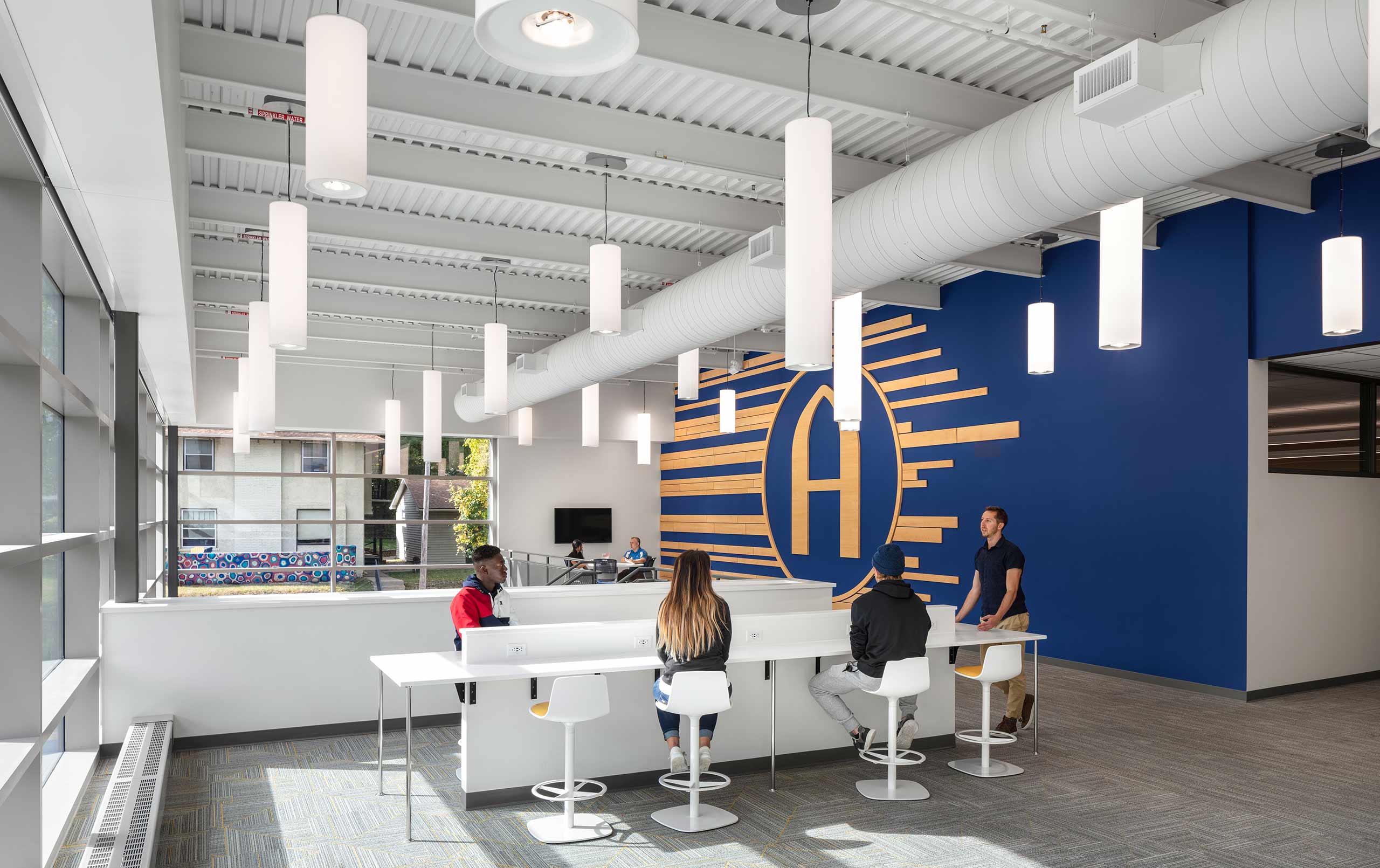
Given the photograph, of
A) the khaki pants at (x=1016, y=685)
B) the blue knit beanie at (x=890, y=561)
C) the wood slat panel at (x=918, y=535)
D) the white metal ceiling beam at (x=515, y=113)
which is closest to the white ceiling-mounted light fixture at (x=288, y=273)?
the white metal ceiling beam at (x=515, y=113)

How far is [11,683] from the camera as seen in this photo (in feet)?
9.01

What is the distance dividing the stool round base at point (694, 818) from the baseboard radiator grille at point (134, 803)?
88.3 inches

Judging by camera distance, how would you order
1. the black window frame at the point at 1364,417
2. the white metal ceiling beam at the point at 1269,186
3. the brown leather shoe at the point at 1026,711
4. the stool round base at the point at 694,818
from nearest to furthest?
the stool round base at the point at 694,818
the brown leather shoe at the point at 1026,711
the white metal ceiling beam at the point at 1269,186
the black window frame at the point at 1364,417

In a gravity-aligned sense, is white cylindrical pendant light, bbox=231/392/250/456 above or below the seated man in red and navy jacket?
above

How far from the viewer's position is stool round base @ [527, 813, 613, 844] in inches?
178

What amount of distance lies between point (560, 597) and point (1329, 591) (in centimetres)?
670

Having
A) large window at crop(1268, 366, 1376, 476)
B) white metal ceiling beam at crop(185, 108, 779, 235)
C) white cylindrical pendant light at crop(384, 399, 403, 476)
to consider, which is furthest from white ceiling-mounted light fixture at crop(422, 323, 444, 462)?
large window at crop(1268, 366, 1376, 476)

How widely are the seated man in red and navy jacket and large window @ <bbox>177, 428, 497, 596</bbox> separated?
31.3 feet

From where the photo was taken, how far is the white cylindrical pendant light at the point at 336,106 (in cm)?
312

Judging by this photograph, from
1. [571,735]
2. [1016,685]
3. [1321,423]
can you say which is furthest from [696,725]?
[1321,423]

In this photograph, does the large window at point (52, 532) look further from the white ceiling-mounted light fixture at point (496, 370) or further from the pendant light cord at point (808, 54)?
the white ceiling-mounted light fixture at point (496, 370)

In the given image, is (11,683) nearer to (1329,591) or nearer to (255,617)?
(255,617)

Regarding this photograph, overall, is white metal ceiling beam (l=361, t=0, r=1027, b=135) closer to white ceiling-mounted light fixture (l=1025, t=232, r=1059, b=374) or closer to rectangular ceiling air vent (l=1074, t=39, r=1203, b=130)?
rectangular ceiling air vent (l=1074, t=39, r=1203, b=130)

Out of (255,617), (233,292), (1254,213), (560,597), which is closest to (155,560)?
(233,292)
